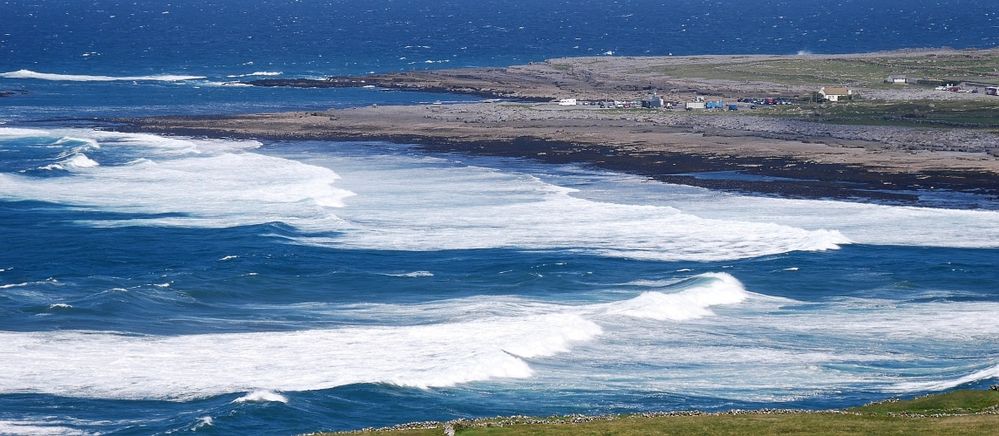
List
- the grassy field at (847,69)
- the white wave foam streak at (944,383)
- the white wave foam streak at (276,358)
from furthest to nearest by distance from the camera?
the grassy field at (847,69) < the white wave foam streak at (276,358) < the white wave foam streak at (944,383)

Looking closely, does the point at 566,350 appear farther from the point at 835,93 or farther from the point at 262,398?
the point at 835,93

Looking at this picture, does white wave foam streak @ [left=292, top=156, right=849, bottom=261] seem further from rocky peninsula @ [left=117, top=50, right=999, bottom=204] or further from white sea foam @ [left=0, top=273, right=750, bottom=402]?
white sea foam @ [left=0, top=273, right=750, bottom=402]

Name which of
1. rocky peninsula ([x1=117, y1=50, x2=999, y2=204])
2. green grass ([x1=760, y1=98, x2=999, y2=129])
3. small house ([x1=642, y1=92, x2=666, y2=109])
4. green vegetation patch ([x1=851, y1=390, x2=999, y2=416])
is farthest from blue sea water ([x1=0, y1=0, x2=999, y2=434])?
small house ([x1=642, y1=92, x2=666, y2=109])

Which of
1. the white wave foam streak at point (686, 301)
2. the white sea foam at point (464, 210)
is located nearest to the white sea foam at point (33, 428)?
the white wave foam streak at point (686, 301)

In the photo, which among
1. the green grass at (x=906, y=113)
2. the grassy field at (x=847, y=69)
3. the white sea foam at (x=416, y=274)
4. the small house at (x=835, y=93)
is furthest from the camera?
the grassy field at (x=847, y=69)

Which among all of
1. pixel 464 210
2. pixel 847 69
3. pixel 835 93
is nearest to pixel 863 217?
pixel 464 210

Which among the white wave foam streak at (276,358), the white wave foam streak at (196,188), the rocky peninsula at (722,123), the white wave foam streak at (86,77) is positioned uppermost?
the white wave foam streak at (86,77)

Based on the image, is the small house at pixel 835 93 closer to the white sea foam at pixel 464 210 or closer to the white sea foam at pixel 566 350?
the white sea foam at pixel 464 210

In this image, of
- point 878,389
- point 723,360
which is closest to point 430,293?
point 723,360
